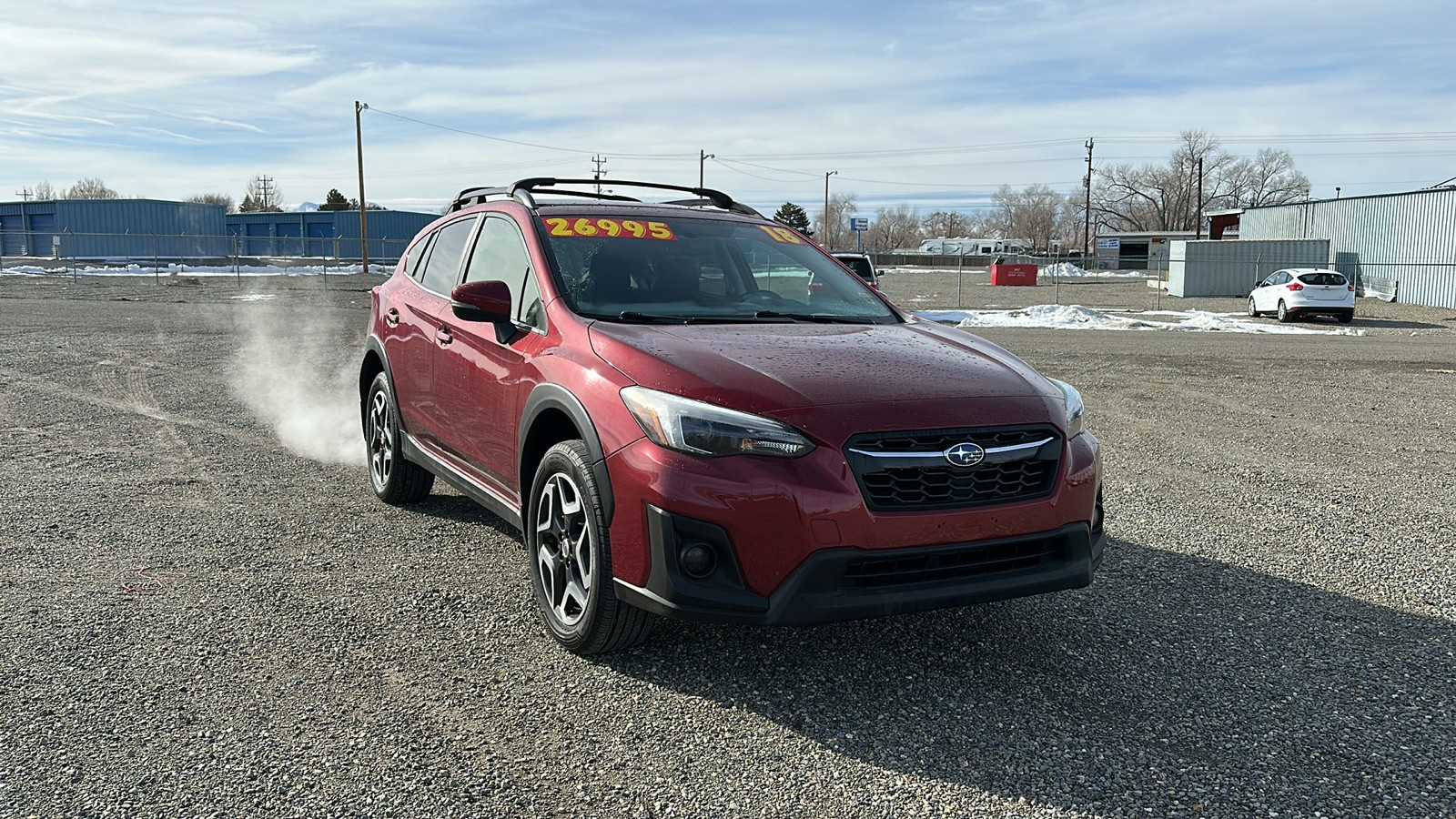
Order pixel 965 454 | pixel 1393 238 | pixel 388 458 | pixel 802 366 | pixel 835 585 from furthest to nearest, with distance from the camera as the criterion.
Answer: pixel 1393 238
pixel 388 458
pixel 802 366
pixel 965 454
pixel 835 585

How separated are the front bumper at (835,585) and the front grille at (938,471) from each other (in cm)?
14

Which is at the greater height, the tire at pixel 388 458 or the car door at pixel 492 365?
the car door at pixel 492 365

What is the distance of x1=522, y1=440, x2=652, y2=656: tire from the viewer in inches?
140

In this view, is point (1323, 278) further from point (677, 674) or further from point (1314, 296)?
point (677, 674)

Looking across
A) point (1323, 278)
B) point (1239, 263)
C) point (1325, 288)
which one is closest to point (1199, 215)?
point (1239, 263)

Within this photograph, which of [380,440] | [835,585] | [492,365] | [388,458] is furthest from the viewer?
[380,440]

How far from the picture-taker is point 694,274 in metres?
4.70

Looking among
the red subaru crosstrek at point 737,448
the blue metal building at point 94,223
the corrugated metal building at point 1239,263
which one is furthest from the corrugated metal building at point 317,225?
the red subaru crosstrek at point 737,448

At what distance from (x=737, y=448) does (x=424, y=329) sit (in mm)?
2632

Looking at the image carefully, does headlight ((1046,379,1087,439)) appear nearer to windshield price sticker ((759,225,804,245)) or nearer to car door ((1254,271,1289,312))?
windshield price sticker ((759,225,804,245))

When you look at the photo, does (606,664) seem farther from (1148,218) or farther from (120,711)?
(1148,218)

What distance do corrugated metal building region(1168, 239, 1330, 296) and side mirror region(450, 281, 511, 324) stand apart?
130 ft

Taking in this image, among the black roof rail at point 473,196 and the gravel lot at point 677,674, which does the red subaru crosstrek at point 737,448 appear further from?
the black roof rail at point 473,196

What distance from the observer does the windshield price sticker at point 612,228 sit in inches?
184
